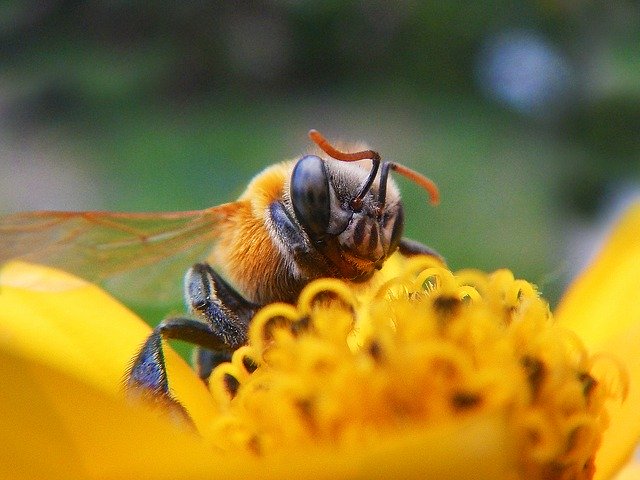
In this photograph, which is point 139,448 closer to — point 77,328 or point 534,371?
point 534,371

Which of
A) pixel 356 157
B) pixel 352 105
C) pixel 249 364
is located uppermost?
pixel 352 105

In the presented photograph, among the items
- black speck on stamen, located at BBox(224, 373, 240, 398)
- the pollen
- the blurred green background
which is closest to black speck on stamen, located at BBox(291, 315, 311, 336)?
the pollen

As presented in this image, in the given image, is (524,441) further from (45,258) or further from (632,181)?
(632,181)

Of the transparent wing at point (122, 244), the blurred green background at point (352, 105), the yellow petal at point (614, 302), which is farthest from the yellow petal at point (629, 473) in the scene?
the blurred green background at point (352, 105)

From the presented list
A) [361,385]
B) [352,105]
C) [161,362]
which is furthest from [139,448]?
[352,105]

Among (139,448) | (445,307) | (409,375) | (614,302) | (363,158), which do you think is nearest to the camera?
(139,448)

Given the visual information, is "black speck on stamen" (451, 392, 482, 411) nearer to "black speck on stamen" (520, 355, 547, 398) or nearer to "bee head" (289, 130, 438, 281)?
"black speck on stamen" (520, 355, 547, 398)
